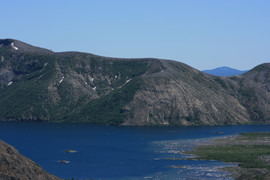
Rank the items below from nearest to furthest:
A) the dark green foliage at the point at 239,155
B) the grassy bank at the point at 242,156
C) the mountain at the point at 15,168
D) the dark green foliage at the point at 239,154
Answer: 1. the mountain at the point at 15,168
2. the grassy bank at the point at 242,156
3. the dark green foliage at the point at 239,155
4. the dark green foliage at the point at 239,154

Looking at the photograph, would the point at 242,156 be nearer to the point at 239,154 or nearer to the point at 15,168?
the point at 239,154

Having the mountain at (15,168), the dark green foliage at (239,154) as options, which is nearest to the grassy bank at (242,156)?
the dark green foliage at (239,154)

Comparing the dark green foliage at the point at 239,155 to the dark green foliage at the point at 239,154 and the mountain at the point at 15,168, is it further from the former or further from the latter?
the mountain at the point at 15,168

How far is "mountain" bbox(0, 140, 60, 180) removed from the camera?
291 ft

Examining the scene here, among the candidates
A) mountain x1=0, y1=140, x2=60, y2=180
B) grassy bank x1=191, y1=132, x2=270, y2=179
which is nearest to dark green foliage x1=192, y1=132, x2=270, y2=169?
grassy bank x1=191, y1=132, x2=270, y2=179

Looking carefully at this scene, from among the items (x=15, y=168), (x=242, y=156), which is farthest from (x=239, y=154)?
(x=15, y=168)

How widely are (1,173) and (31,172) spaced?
25.1 feet

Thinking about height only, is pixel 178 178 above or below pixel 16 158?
below

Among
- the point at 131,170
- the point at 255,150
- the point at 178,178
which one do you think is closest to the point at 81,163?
the point at 131,170

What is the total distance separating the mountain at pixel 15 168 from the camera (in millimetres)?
88750

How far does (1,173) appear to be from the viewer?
87.3 meters

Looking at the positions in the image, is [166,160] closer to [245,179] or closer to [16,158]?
[245,179]

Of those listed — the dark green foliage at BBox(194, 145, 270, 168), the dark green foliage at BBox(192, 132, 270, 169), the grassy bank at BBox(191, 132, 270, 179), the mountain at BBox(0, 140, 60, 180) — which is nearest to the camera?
the mountain at BBox(0, 140, 60, 180)

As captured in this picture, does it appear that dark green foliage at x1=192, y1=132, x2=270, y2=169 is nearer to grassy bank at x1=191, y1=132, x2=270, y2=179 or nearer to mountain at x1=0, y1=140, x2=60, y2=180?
grassy bank at x1=191, y1=132, x2=270, y2=179
